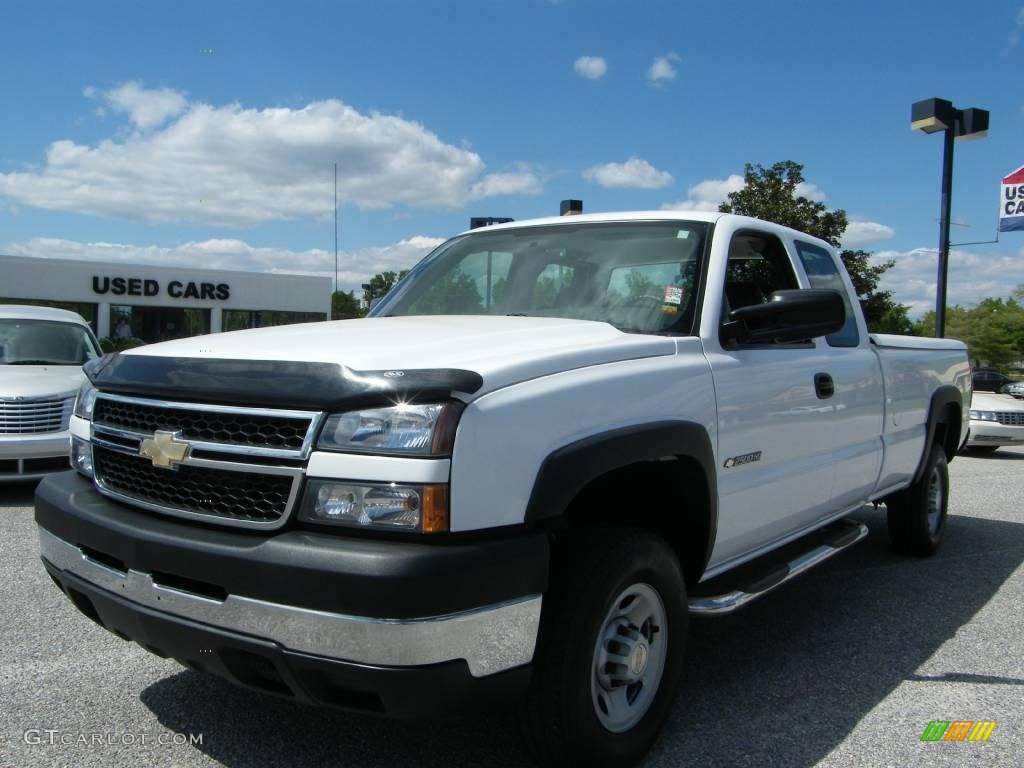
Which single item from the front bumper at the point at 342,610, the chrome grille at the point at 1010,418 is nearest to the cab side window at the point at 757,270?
the front bumper at the point at 342,610

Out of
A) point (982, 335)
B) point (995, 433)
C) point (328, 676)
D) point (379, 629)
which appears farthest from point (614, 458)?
point (982, 335)

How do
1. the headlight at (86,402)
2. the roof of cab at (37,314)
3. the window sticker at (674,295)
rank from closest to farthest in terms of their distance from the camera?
the headlight at (86,402) → the window sticker at (674,295) → the roof of cab at (37,314)

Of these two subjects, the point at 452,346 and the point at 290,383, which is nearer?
the point at 290,383

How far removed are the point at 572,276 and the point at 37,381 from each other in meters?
6.00

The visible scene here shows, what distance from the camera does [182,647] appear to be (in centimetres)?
236

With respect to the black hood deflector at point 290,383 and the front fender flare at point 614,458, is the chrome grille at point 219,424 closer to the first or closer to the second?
the black hood deflector at point 290,383

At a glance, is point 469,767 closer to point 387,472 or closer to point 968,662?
point 387,472

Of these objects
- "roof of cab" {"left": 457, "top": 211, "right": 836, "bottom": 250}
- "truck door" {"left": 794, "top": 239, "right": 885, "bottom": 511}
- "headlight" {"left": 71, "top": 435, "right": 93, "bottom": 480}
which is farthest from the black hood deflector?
"truck door" {"left": 794, "top": 239, "right": 885, "bottom": 511}

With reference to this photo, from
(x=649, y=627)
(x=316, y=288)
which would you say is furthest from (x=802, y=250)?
(x=316, y=288)

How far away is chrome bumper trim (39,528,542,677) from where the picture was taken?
208 centimetres

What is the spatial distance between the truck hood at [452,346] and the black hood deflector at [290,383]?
44 mm

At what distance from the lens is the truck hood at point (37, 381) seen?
7.35 m

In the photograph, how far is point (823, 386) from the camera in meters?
3.90

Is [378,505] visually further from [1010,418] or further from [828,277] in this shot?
[1010,418]
